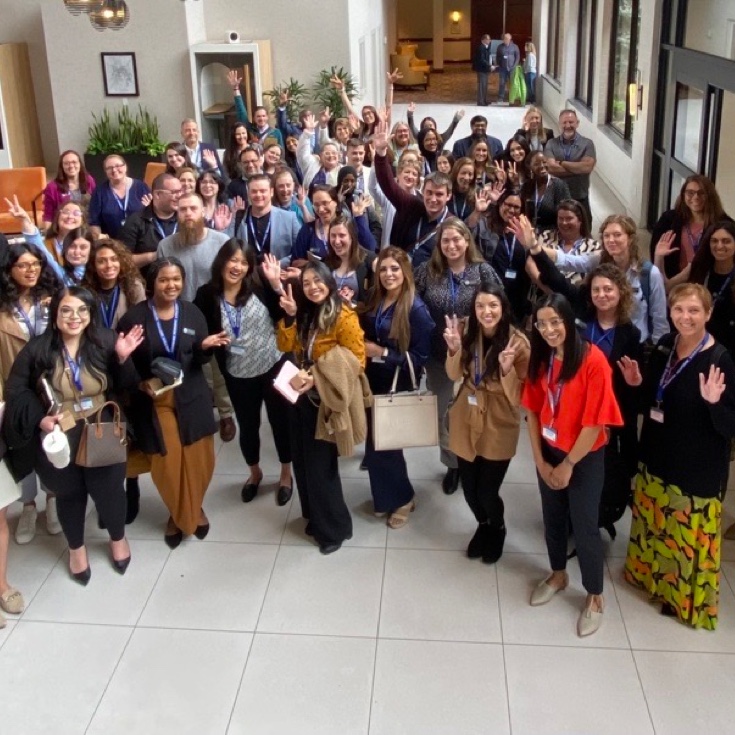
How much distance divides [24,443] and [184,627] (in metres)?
1.09

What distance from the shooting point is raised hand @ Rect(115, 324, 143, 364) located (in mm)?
3838

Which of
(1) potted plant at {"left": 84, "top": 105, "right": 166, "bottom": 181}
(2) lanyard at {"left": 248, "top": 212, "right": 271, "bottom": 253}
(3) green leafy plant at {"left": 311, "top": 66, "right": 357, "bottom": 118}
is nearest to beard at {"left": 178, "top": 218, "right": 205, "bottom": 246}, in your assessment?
(2) lanyard at {"left": 248, "top": 212, "right": 271, "bottom": 253}

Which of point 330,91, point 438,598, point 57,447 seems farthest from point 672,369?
point 330,91

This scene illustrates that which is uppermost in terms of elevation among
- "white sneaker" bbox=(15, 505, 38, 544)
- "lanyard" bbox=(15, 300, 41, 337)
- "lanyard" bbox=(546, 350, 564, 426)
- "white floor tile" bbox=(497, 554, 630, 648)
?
"lanyard" bbox=(15, 300, 41, 337)

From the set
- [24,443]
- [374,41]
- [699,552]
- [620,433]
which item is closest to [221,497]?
[24,443]

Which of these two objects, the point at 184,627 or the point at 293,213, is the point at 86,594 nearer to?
the point at 184,627

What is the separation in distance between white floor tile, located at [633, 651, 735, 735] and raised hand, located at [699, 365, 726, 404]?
44.0 inches

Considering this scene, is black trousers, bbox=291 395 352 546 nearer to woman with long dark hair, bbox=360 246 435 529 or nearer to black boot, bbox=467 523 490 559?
woman with long dark hair, bbox=360 246 435 529

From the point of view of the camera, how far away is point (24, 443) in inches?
146

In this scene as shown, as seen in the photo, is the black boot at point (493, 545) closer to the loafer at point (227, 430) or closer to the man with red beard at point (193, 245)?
the loafer at point (227, 430)

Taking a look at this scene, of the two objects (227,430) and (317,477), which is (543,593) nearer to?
(317,477)

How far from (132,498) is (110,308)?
1041mm

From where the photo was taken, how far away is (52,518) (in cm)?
453

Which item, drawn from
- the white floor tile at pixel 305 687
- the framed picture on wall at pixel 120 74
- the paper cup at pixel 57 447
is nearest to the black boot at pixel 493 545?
the white floor tile at pixel 305 687
